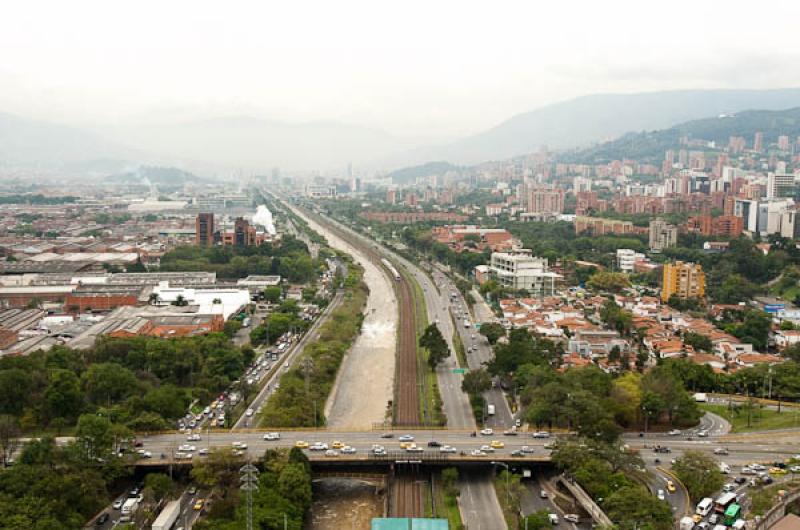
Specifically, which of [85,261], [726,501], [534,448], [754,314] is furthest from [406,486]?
[85,261]

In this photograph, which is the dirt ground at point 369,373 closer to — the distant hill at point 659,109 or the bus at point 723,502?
the bus at point 723,502

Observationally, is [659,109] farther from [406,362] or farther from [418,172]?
[406,362]

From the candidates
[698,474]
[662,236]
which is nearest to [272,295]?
[698,474]

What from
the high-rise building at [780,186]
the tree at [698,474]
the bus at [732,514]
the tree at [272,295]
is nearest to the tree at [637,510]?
the bus at [732,514]

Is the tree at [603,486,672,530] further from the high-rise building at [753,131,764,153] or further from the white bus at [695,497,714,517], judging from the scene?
the high-rise building at [753,131,764,153]

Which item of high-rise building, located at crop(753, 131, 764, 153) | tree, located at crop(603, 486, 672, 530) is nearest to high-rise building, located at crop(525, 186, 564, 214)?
high-rise building, located at crop(753, 131, 764, 153)
